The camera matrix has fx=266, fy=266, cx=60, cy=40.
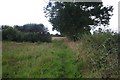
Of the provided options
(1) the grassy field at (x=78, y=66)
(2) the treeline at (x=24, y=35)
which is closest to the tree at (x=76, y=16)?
(2) the treeline at (x=24, y=35)

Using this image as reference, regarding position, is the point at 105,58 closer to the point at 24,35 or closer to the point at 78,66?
the point at 78,66

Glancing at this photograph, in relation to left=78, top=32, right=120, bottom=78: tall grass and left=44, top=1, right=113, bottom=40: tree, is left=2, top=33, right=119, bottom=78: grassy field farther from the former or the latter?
left=44, top=1, right=113, bottom=40: tree

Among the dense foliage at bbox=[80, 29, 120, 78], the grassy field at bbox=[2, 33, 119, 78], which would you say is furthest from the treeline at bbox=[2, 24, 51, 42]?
the dense foliage at bbox=[80, 29, 120, 78]

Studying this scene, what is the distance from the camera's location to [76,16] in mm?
25500

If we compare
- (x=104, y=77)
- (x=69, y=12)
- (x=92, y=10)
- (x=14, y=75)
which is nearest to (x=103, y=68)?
(x=104, y=77)

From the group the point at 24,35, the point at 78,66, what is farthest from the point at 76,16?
the point at 78,66

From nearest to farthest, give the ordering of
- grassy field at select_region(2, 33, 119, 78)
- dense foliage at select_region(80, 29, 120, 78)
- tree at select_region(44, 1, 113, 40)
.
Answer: dense foliage at select_region(80, 29, 120, 78) → grassy field at select_region(2, 33, 119, 78) → tree at select_region(44, 1, 113, 40)

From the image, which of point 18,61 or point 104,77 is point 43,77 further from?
point 18,61

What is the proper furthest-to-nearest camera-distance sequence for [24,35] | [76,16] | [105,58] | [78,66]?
[24,35] < [76,16] < [78,66] < [105,58]

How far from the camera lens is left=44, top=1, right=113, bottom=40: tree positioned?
2528 cm

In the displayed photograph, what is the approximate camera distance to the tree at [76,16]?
82.9ft

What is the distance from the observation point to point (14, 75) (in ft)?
27.6

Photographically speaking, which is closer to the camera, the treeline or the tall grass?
the tall grass

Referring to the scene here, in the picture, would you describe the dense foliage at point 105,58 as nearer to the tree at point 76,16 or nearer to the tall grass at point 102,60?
the tall grass at point 102,60
